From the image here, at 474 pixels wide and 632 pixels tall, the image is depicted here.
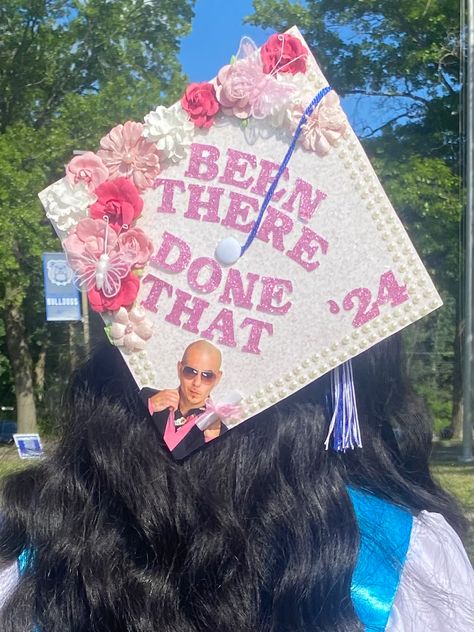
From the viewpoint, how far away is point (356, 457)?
112 centimetres

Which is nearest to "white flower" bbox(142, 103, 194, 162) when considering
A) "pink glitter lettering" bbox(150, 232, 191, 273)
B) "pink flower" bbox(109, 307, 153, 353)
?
"pink glitter lettering" bbox(150, 232, 191, 273)

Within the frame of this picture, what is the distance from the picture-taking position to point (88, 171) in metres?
1.05

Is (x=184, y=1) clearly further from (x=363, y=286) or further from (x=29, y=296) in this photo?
(x=363, y=286)

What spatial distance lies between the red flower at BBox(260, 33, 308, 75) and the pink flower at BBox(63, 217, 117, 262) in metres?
0.29

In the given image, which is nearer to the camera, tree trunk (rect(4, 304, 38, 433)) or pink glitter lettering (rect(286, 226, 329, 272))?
pink glitter lettering (rect(286, 226, 329, 272))

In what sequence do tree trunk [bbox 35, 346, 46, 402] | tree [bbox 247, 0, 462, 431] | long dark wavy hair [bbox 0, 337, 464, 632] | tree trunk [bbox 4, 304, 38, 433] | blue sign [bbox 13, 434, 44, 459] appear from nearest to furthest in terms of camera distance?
long dark wavy hair [bbox 0, 337, 464, 632]
blue sign [bbox 13, 434, 44, 459]
tree [bbox 247, 0, 462, 431]
tree trunk [bbox 4, 304, 38, 433]
tree trunk [bbox 35, 346, 46, 402]

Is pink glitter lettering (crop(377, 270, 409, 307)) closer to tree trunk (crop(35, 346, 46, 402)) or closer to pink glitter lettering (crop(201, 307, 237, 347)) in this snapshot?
pink glitter lettering (crop(201, 307, 237, 347))

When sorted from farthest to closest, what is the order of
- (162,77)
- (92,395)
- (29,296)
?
1. (29,296)
2. (162,77)
3. (92,395)

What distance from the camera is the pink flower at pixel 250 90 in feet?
3.25

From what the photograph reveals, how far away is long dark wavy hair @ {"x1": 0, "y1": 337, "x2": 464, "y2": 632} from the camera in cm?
95

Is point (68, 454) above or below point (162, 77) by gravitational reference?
below

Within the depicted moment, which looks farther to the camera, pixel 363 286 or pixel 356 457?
pixel 356 457

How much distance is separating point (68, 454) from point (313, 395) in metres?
0.34

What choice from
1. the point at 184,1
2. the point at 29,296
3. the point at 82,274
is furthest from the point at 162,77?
the point at 82,274
